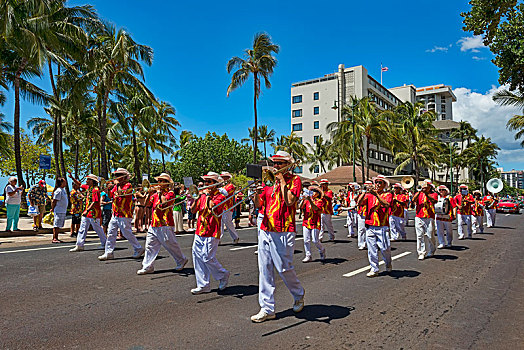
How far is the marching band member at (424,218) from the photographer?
9547mm

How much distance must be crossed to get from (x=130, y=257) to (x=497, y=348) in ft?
24.5

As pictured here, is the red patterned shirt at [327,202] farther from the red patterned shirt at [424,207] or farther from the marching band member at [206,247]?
the marching band member at [206,247]

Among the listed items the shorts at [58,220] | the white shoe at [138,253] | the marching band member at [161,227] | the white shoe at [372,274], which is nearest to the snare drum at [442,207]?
the white shoe at [372,274]

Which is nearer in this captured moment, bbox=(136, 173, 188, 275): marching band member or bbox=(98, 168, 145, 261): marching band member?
bbox=(136, 173, 188, 275): marching band member

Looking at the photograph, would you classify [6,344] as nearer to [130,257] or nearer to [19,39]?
[130,257]

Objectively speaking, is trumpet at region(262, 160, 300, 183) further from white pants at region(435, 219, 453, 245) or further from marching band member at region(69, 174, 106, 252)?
white pants at region(435, 219, 453, 245)

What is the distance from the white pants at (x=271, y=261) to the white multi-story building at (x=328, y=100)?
61.2 m

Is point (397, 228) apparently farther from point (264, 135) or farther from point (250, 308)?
point (264, 135)

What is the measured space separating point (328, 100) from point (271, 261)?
64.7 m

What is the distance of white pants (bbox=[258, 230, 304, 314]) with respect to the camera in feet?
16.1

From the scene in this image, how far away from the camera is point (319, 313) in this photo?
17.2 ft

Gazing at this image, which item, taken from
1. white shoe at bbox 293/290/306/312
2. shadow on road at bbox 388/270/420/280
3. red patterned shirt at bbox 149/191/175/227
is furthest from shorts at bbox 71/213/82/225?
white shoe at bbox 293/290/306/312

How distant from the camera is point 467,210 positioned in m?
14.2

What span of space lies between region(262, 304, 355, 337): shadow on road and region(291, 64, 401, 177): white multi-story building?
60.6 metres
